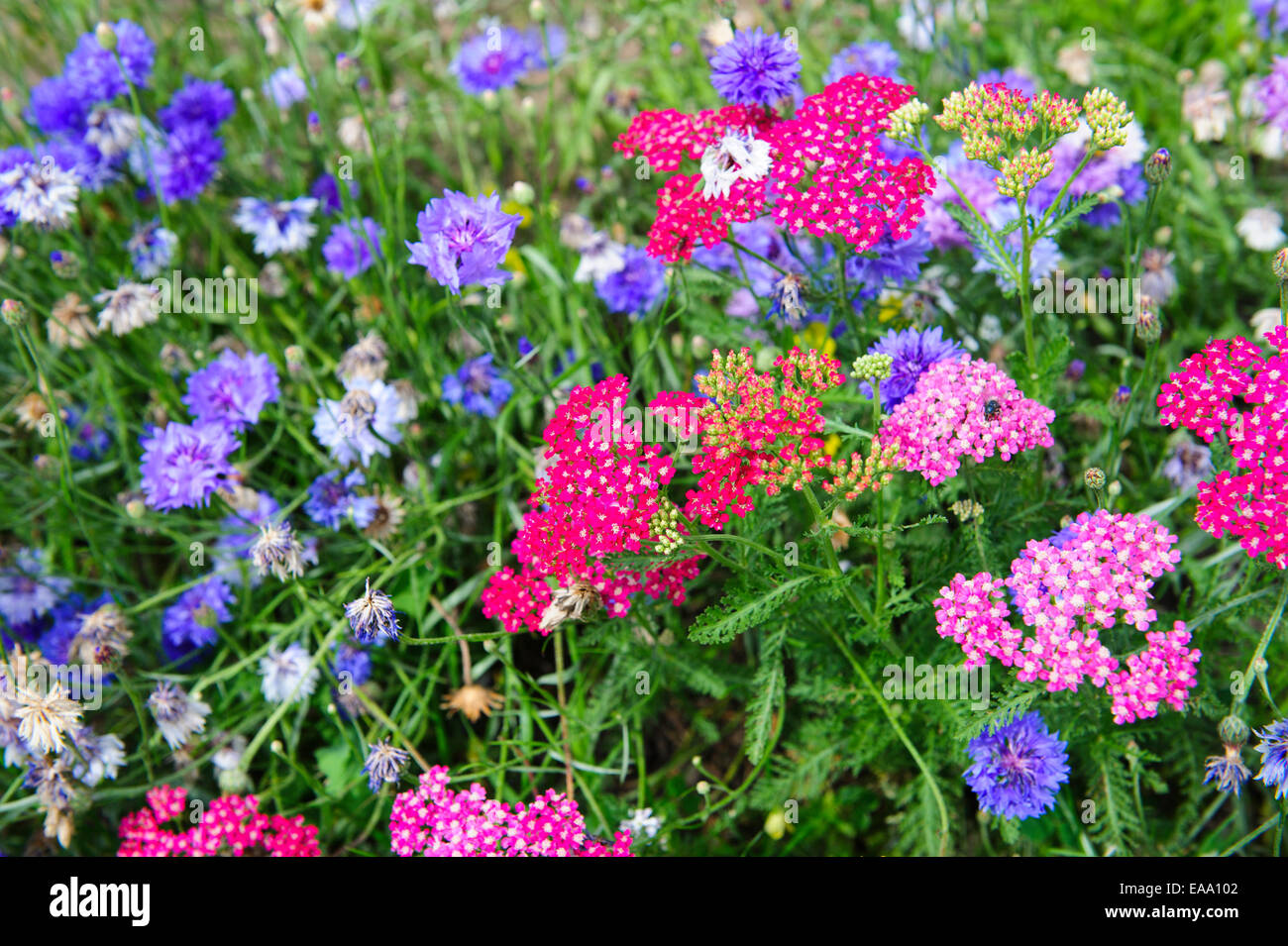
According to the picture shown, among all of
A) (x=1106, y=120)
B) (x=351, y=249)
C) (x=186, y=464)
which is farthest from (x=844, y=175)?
(x=186, y=464)

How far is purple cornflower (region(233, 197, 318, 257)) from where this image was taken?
359 cm

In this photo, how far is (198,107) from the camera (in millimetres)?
3646

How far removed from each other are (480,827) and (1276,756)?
1.86 m

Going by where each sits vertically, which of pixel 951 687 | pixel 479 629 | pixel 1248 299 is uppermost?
pixel 1248 299

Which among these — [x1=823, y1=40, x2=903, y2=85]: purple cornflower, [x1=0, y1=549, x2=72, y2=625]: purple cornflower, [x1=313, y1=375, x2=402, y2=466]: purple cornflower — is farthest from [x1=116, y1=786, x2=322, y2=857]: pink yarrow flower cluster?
[x1=823, y1=40, x2=903, y2=85]: purple cornflower

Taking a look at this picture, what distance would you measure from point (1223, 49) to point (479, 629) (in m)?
3.70

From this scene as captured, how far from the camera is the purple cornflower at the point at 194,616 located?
10.7ft

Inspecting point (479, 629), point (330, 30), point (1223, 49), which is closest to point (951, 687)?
point (479, 629)

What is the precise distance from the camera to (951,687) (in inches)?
102

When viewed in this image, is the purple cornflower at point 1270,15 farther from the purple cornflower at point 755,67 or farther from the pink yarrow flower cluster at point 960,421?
Result: the pink yarrow flower cluster at point 960,421

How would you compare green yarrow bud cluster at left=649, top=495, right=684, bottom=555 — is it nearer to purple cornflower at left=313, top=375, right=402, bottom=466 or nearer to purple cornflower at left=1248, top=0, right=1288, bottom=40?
purple cornflower at left=313, top=375, right=402, bottom=466

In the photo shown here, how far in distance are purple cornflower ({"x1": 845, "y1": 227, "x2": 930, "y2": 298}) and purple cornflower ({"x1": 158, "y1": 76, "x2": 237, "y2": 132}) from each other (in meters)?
2.31

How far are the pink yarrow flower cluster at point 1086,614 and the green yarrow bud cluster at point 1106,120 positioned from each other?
853 millimetres
